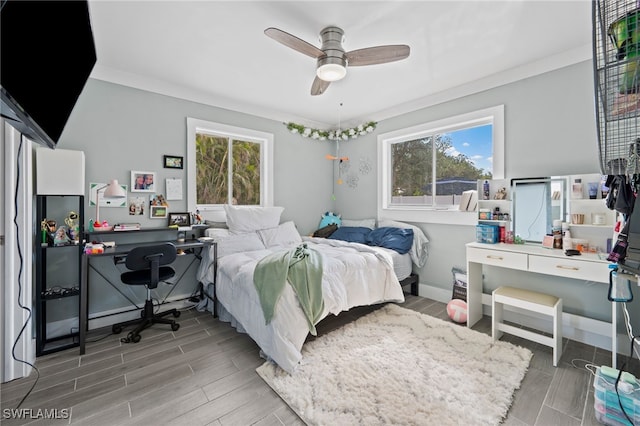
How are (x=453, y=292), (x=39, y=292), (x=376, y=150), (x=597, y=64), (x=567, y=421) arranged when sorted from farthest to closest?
(x=376, y=150)
(x=453, y=292)
(x=39, y=292)
(x=567, y=421)
(x=597, y=64)

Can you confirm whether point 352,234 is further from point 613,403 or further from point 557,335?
point 613,403

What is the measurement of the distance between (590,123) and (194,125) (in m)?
4.06

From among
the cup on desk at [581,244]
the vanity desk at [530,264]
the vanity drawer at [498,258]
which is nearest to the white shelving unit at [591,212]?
the cup on desk at [581,244]

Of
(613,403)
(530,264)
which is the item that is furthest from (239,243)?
(613,403)

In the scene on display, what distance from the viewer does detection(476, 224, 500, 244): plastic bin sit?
277 centimetres

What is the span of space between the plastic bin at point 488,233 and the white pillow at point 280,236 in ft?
7.07

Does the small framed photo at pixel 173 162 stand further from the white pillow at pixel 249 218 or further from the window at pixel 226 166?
the white pillow at pixel 249 218

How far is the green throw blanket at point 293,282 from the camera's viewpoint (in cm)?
210

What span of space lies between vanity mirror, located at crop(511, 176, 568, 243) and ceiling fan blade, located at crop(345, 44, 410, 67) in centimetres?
177

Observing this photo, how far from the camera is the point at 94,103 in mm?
2742

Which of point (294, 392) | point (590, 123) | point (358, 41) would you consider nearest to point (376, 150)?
point (358, 41)

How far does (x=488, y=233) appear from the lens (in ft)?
9.16

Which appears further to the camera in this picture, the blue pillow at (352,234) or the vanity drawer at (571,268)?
the blue pillow at (352,234)

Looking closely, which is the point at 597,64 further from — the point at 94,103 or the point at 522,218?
the point at 94,103
